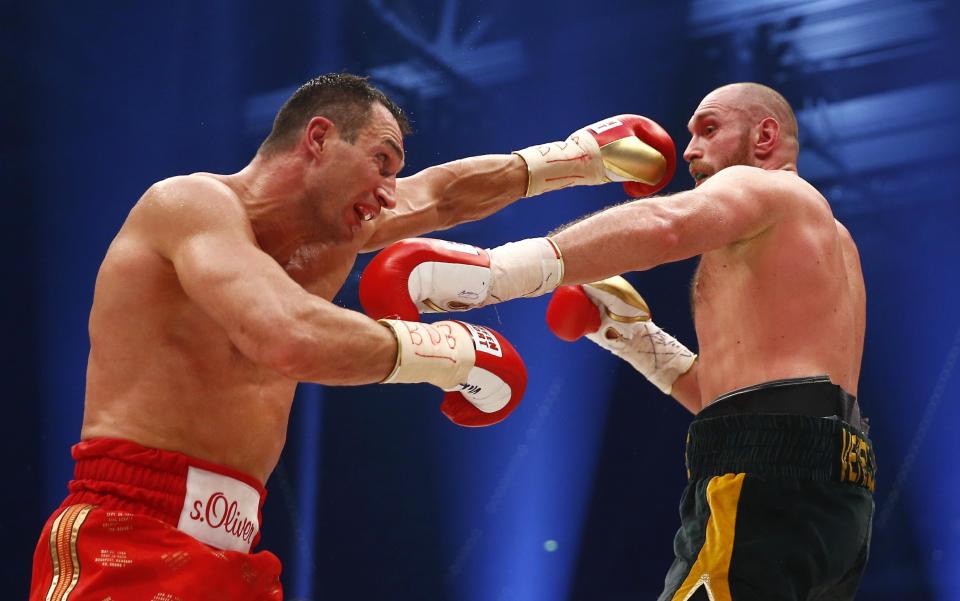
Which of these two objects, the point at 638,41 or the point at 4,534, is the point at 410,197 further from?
the point at 4,534

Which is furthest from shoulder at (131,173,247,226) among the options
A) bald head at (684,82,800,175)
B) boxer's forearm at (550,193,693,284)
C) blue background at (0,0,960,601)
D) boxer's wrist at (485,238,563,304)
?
blue background at (0,0,960,601)

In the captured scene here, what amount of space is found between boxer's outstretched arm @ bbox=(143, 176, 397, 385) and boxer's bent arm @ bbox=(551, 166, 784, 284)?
1.41 feet

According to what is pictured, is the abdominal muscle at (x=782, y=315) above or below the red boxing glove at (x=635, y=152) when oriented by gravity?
below

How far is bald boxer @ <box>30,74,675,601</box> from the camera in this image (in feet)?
4.87

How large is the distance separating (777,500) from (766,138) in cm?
91

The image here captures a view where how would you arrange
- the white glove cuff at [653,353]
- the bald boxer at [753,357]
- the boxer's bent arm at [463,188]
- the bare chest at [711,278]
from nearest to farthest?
the bald boxer at [753,357], the bare chest at [711,278], the boxer's bent arm at [463,188], the white glove cuff at [653,353]

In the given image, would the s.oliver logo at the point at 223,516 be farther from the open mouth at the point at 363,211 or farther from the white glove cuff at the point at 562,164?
the white glove cuff at the point at 562,164

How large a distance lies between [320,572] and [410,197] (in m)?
2.29

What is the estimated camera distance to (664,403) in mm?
3816

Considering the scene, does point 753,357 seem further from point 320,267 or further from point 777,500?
point 320,267

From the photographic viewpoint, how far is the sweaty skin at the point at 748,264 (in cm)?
176

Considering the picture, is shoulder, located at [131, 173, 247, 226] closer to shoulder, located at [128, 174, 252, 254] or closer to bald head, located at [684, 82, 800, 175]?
shoulder, located at [128, 174, 252, 254]

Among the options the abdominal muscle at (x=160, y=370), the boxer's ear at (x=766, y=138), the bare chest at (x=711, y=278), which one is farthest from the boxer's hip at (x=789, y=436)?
the abdominal muscle at (x=160, y=370)

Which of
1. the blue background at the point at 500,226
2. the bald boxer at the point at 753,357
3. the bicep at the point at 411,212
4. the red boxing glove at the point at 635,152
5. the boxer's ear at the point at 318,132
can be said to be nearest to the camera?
the bald boxer at the point at 753,357
